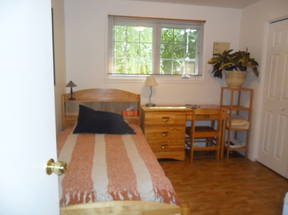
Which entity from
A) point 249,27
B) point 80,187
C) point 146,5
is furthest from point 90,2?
point 80,187

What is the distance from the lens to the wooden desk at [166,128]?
320 cm

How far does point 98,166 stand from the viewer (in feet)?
5.93

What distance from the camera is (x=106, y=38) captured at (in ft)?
11.2

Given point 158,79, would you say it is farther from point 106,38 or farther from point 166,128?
point 106,38

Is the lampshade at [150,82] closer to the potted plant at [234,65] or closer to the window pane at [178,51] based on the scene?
the window pane at [178,51]

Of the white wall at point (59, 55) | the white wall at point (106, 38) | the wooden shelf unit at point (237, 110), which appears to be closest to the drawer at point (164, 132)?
the white wall at point (106, 38)

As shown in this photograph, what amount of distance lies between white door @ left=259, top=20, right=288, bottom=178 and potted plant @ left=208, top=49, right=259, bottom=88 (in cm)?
26

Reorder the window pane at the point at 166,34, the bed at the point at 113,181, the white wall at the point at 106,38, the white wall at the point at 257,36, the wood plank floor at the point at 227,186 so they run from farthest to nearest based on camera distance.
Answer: the window pane at the point at 166,34 < the white wall at the point at 106,38 < the white wall at the point at 257,36 < the wood plank floor at the point at 227,186 < the bed at the point at 113,181

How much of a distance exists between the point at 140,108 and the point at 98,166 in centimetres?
175

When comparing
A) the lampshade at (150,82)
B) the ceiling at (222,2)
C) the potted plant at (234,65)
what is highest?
the ceiling at (222,2)

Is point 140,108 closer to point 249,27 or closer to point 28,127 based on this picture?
point 249,27

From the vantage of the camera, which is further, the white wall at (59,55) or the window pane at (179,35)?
the window pane at (179,35)

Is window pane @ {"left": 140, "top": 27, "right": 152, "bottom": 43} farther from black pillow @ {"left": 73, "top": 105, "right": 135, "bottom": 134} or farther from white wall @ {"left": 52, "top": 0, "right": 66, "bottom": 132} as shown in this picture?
black pillow @ {"left": 73, "top": 105, "right": 135, "bottom": 134}

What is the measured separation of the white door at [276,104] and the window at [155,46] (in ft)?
3.48
